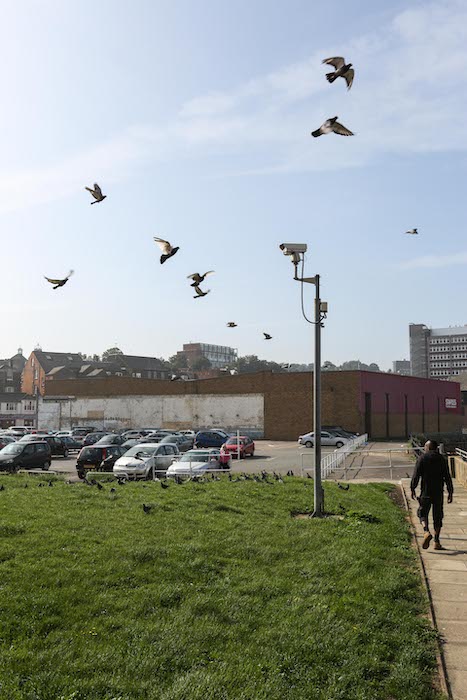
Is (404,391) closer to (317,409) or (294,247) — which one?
(317,409)

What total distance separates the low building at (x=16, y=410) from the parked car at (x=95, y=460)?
6694 centimetres

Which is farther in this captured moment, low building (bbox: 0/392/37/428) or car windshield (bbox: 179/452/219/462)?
low building (bbox: 0/392/37/428)

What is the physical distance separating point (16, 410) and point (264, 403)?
47.6 m

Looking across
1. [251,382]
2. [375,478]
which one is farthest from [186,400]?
[375,478]

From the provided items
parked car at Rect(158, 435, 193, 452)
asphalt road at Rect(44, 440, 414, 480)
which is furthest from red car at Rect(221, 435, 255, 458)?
parked car at Rect(158, 435, 193, 452)

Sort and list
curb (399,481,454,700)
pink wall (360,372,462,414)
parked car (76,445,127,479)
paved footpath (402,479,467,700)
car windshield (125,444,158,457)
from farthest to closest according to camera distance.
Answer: pink wall (360,372,462,414) → parked car (76,445,127,479) → car windshield (125,444,158,457) → paved footpath (402,479,467,700) → curb (399,481,454,700)

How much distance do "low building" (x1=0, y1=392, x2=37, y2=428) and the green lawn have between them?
83071 mm

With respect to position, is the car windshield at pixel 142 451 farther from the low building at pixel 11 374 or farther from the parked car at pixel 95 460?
the low building at pixel 11 374

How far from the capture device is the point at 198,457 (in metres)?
24.1

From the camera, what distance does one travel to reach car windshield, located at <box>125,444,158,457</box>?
2527cm

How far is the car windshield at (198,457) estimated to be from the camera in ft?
78.3

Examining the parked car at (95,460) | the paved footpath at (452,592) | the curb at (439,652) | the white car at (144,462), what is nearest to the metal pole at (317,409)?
the paved footpath at (452,592)

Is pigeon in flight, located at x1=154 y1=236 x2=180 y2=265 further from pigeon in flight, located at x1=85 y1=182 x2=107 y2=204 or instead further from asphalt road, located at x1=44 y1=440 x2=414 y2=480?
asphalt road, located at x1=44 y1=440 x2=414 y2=480

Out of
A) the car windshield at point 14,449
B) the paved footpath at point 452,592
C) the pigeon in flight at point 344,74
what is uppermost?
the pigeon in flight at point 344,74
